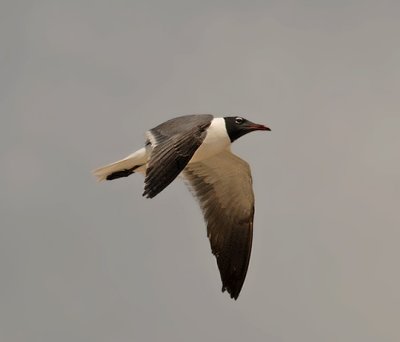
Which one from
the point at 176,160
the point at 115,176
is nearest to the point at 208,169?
the point at 115,176

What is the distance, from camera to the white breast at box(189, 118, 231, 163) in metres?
18.2

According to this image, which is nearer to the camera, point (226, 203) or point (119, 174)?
point (119, 174)

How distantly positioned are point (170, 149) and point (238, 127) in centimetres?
329

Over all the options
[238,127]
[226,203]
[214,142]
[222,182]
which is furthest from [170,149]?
[226,203]

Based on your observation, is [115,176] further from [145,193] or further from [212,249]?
[145,193]

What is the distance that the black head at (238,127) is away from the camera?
18672 mm

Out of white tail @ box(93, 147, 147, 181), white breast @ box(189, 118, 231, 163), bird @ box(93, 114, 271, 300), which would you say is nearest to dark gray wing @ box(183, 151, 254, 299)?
bird @ box(93, 114, 271, 300)

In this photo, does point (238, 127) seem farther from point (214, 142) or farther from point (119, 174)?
point (119, 174)

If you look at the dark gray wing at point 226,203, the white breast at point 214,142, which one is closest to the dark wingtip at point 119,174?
the white breast at point 214,142

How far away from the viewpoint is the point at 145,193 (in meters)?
14.7

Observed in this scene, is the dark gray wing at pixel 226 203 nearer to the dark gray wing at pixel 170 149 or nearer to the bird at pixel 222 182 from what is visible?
the bird at pixel 222 182

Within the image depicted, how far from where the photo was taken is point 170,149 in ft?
51.4

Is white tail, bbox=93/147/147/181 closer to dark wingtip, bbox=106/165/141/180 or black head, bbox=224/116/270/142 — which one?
dark wingtip, bbox=106/165/141/180

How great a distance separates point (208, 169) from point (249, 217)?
100 centimetres
